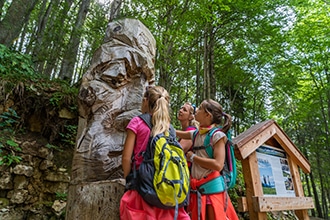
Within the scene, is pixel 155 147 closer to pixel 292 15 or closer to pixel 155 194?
pixel 155 194

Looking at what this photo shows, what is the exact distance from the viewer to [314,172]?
1413 centimetres

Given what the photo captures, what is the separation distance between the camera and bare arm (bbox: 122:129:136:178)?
1.66 meters

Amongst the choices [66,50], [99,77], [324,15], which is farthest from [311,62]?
[99,77]

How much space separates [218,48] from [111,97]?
10.3 meters

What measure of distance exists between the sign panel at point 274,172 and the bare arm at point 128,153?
210cm

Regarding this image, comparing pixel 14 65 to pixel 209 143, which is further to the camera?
→ pixel 14 65

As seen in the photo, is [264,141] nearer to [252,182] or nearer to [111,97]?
[252,182]

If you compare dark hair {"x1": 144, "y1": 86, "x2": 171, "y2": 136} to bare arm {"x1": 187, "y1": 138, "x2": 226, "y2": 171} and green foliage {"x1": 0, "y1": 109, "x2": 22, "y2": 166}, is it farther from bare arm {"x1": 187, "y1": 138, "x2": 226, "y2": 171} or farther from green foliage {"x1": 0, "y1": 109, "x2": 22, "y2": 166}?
green foliage {"x1": 0, "y1": 109, "x2": 22, "y2": 166}

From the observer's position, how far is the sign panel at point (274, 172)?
9.94 feet

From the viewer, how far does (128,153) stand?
1.67m

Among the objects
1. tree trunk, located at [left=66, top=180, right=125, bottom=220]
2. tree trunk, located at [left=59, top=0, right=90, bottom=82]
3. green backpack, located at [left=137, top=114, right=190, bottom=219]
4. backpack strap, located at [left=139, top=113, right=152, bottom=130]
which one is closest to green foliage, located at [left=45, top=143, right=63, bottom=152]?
tree trunk, located at [left=59, top=0, right=90, bottom=82]

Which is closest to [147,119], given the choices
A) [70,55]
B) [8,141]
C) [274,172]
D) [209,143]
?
[209,143]

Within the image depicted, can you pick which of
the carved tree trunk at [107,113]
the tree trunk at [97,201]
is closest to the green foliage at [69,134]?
the carved tree trunk at [107,113]

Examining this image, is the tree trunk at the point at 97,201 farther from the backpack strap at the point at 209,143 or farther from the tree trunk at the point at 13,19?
the tree trunk at the point at 13,19
